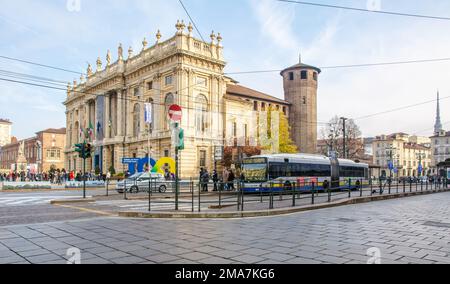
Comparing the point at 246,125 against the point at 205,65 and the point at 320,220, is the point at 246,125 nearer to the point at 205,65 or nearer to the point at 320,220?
the point at 205,65

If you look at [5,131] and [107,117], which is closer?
[107,117]

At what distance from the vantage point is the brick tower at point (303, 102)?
70.4 m

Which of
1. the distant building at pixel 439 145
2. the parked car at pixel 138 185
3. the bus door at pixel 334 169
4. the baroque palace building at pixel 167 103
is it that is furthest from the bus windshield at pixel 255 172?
the distant building at pixel 439 145

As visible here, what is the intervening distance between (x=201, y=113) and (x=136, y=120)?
37.6ft

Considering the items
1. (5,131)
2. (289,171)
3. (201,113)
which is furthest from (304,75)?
(5,131)

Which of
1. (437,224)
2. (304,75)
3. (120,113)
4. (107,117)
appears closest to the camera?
(437,224)

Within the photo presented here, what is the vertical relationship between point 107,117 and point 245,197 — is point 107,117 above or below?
above

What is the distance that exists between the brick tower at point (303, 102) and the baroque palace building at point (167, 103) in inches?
444

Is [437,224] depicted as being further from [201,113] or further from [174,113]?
[201,113]

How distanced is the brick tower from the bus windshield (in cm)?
4800

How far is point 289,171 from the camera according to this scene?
24922 millimetres
